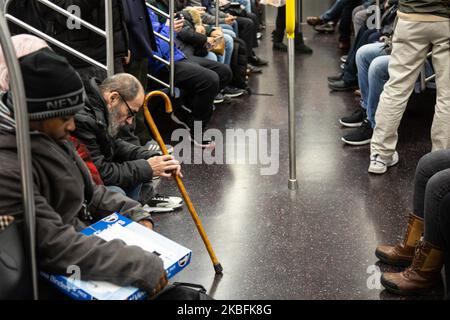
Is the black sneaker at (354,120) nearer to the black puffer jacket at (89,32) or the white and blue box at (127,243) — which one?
the black puffer jacket at (89,32)

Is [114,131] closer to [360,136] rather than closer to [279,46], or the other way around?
[360,136]

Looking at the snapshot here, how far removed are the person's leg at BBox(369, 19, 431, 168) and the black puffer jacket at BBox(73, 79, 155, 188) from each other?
1.72 metres

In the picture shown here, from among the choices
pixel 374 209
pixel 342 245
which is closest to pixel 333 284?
pixel 342 245

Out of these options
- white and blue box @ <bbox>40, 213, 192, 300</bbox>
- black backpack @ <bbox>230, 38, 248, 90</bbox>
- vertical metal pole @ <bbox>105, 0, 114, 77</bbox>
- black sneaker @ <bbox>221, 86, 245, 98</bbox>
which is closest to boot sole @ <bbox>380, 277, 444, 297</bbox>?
white and blue box @ <bbox>40, 213, 192, 300</bbox>

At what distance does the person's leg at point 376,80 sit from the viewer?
450 cm

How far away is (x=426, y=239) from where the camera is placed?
2.64 meters

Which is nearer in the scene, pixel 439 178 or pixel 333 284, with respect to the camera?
pixel 439 178

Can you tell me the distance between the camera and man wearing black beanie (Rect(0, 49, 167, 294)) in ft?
5.77

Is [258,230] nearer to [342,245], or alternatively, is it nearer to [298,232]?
[298,232]

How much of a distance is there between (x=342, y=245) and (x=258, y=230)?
467mm

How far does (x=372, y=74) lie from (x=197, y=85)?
4.30 feet

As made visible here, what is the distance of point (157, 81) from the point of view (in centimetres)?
484

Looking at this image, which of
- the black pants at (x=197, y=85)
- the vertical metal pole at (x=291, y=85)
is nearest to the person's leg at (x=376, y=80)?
the vertical metal pole at (x=291, y=85)

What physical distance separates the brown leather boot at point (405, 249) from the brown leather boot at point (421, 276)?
16cm
